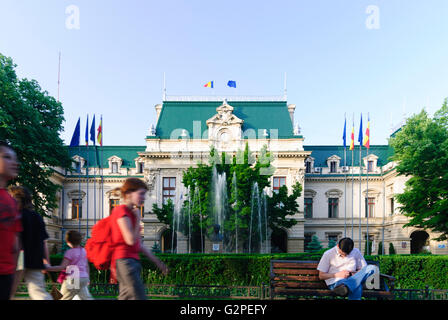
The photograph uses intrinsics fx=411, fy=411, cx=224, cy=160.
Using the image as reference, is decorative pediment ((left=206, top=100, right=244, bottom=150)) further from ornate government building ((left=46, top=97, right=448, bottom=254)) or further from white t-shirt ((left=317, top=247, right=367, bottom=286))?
white t-shirt ((left=317, top=247, right=367, bottom=286))

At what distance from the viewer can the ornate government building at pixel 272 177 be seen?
40312 mm

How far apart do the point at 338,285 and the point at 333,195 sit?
1579 inches

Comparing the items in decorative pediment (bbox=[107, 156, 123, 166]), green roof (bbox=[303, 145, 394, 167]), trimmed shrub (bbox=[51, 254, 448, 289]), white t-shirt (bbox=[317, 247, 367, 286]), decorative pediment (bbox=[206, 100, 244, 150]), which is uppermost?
decorative pediment (bbox=[206, 100, 244, 150])

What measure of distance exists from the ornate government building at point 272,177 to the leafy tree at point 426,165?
13.9m

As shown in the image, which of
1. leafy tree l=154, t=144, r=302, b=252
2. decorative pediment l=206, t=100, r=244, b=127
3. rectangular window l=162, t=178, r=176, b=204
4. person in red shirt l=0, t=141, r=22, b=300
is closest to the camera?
person in red shirt l=0, t=141, r=22, b=300

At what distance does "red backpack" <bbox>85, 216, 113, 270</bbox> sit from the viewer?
191 inches

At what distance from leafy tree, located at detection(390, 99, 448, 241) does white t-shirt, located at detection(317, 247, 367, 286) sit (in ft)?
63.3

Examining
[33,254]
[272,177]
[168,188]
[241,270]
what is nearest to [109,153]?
[168,188]

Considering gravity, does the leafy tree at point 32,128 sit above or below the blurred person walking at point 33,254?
above

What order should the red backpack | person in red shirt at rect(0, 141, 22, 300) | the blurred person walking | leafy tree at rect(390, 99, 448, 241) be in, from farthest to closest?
leafy tree at rect(390, 99, 448, 241) < the blurred person walking < the red backpack < person in red shirt at rect(0, 141, 22, 300)

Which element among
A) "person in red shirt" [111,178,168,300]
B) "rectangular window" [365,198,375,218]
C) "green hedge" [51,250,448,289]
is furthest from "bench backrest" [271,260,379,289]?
"rectangular window" [365,198,375,218]

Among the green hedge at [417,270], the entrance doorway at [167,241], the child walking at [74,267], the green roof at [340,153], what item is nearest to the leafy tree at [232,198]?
the entrance doorway at [167,241]

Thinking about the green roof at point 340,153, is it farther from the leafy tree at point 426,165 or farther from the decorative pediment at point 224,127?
the leafy tree at point 426,165
